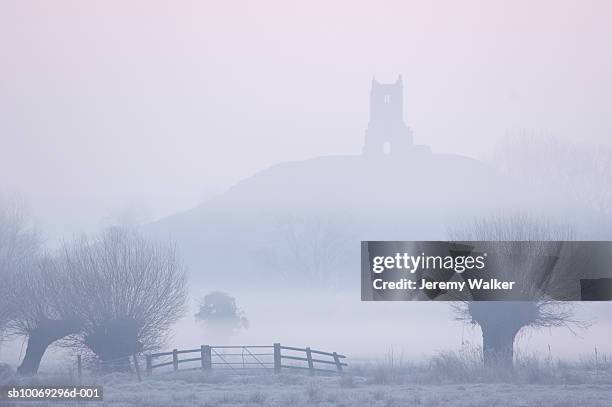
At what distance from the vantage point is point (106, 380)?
38.9 meters

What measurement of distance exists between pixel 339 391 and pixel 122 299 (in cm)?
1309

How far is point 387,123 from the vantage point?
104625mm

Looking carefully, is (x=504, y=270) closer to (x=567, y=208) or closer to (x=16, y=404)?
(x=16, y=404)

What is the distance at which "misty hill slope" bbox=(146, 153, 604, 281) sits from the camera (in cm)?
11188

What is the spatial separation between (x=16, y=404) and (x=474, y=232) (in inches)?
917

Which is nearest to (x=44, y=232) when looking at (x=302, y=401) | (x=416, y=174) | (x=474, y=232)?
(x=474, y=232)

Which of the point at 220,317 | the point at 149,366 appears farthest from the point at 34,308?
the point at 220,317

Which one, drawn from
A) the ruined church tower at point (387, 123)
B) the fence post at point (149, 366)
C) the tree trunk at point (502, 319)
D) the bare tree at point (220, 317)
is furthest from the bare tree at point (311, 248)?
the fence post at point (149, 366)

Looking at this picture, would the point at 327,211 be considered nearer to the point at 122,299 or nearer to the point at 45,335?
the point at 122,299

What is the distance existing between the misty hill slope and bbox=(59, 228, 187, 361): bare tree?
58.7 metres

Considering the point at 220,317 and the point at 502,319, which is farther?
the point at 220,317

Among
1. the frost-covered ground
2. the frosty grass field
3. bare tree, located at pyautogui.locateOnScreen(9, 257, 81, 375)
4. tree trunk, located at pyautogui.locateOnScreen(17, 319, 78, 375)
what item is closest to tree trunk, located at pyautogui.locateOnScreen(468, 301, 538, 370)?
the frosty grass field

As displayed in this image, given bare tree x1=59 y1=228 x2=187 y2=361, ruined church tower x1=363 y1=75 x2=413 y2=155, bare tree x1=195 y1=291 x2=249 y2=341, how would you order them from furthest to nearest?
ruined church tower x1=363 y1=75 x2=413 y2=155 → bare tree x1=195 y1=291 x2=249 y2=341 → bare tree x1=59 y1=228 x2=187 y2=361

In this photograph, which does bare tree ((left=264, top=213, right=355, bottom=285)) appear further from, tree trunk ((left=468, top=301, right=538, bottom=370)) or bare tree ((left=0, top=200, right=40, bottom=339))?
tree trunk ((left=468, top=301, right=538, bottom=370))
